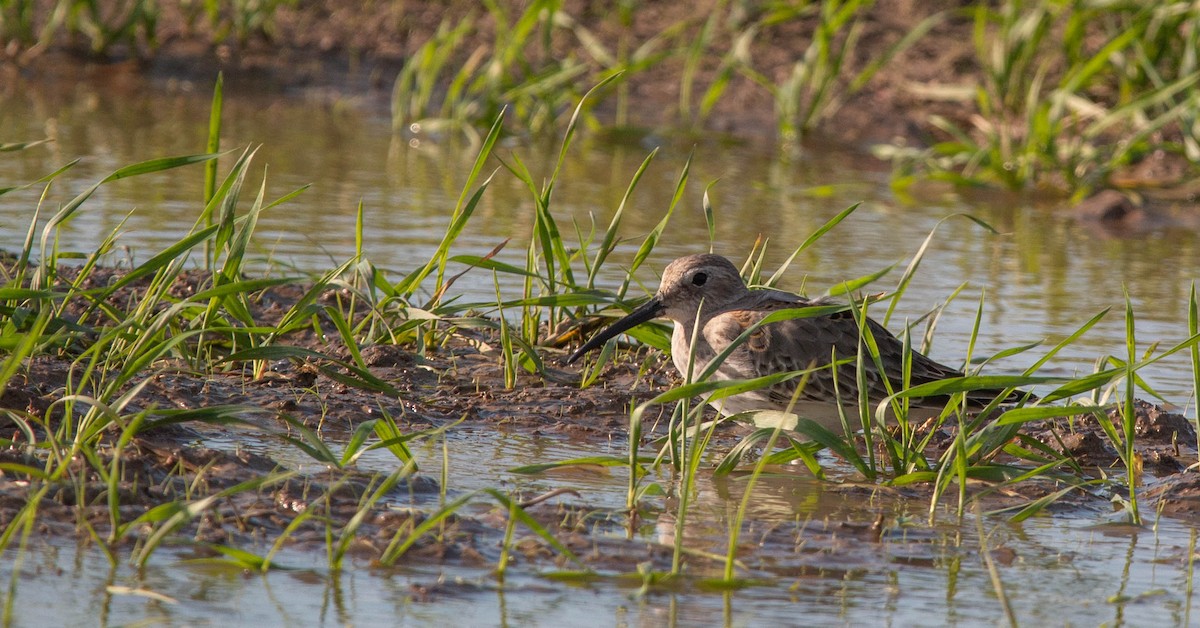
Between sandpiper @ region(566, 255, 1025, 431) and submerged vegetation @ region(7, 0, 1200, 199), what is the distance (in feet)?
13.9

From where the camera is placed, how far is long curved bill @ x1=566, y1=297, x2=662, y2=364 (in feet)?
20.2

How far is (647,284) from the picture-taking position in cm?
830

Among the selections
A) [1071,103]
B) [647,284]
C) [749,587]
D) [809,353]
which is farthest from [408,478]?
[1071,103]

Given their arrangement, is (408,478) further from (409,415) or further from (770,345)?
(770,345)

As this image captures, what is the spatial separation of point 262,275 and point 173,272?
2767 millimetres

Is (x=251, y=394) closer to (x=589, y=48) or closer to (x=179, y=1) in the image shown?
(x=589, y=48)

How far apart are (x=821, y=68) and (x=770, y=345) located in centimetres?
668

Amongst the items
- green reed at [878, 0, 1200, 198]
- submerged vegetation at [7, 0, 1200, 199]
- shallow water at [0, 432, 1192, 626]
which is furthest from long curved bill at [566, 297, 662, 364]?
green reed at [878, 0, 1200, 198]

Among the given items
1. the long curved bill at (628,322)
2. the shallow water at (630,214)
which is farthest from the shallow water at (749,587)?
the shallow water at (630,214)

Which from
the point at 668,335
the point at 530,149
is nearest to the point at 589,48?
the point at 530,149

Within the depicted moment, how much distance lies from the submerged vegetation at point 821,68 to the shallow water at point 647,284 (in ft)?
1.47

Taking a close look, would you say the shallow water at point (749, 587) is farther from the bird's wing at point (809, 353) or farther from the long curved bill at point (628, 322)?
the long curved bill at point (628, 322)

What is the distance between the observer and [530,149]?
38.8ft

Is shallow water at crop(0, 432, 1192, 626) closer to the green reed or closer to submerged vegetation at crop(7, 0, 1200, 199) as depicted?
submerged vegetation at crop(7, 0, 1200, 199)
